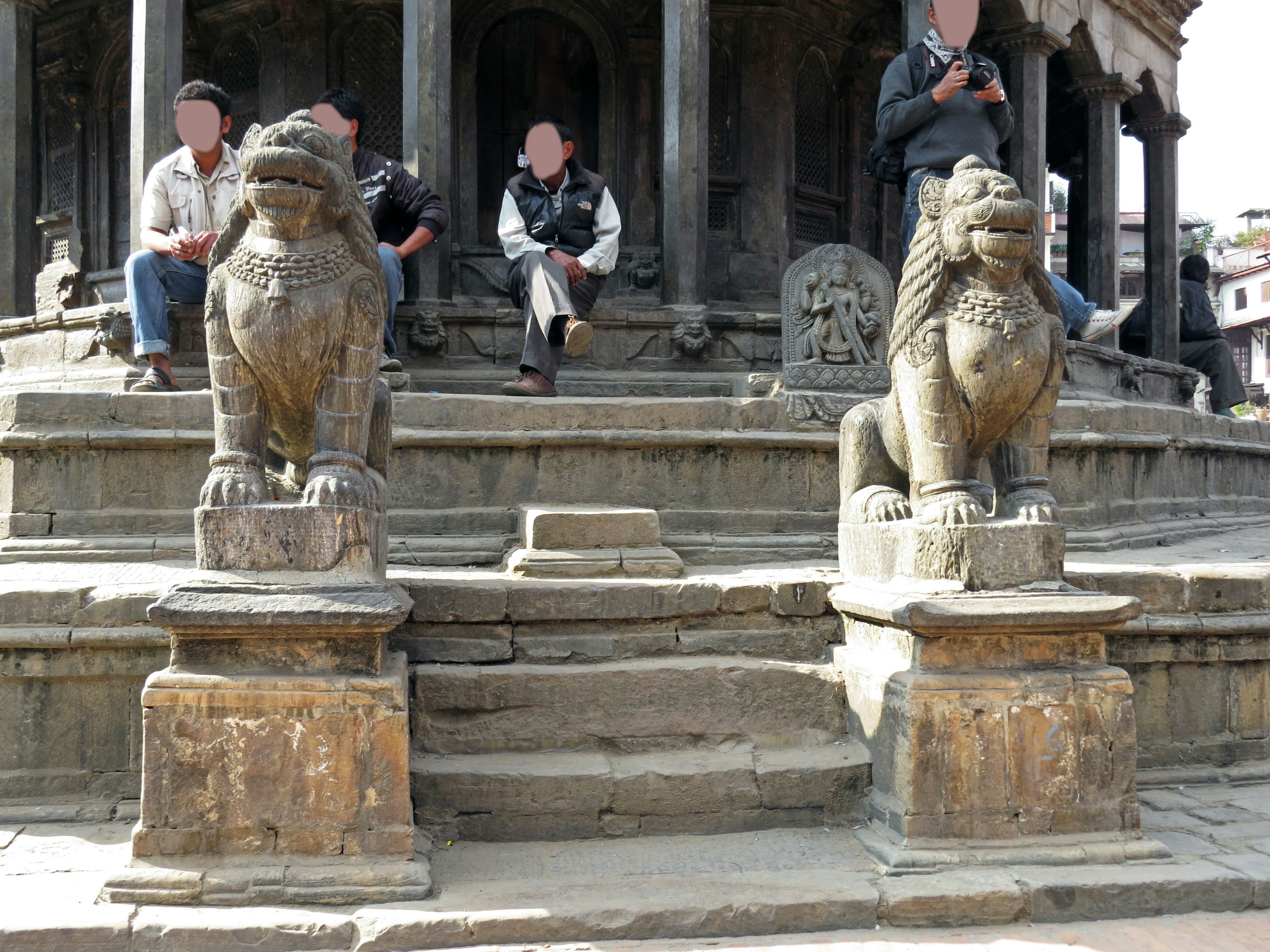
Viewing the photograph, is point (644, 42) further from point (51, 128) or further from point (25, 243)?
point (51, 128)

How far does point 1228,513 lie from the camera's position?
26.9ft

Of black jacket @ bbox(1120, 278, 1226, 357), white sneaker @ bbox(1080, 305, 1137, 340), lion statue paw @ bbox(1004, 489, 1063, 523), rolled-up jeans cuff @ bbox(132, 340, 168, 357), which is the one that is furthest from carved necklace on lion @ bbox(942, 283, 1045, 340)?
black jacket @ bbox(1120, 278, 1226, 357)

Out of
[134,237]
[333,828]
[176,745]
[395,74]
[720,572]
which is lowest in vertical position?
[333,828]

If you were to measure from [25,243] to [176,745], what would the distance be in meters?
7.17

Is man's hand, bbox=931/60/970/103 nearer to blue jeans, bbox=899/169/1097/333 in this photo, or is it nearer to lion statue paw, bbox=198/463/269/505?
blue jeans, bbox=899/169/1097/333

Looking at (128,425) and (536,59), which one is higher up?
(536,59)

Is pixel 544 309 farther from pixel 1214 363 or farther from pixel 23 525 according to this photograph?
pixel 1214 363

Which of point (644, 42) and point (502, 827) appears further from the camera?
point (644, 42)

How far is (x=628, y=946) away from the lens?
322 cm

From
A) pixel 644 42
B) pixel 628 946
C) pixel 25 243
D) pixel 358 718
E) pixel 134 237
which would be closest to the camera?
pixel 628 946

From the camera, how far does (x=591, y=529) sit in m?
4.86

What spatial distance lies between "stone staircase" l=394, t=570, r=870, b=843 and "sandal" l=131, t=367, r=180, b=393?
240cm

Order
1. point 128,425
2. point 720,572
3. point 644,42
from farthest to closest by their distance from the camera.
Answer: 1. point 644,42
2. point 128,425
3. point 720,572

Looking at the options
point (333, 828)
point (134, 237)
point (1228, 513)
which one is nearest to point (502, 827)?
point (333, 828)
